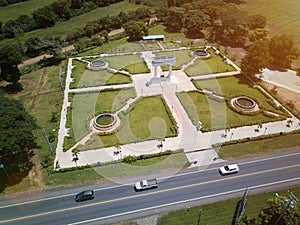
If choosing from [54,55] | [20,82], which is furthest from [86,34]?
[20,82]

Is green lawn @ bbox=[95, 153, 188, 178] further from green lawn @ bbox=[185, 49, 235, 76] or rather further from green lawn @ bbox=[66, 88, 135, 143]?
green lawn @ bbox=[185, 49, 235, 76]

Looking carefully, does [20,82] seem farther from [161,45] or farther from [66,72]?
[161,45]

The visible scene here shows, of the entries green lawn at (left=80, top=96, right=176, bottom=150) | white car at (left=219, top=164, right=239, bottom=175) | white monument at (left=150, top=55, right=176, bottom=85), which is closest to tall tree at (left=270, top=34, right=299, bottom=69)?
white monument at (left=150, top=55, right=176, bottom=85)

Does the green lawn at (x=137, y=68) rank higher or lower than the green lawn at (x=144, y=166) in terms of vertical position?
higher

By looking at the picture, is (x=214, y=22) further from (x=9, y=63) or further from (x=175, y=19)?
(x=9, y=63)

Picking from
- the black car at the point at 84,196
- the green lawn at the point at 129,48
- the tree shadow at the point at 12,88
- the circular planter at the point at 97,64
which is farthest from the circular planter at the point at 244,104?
the tree shadow at the point at 12,88

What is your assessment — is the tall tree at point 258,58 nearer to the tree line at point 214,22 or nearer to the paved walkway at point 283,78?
the paved walkway at point 283,78

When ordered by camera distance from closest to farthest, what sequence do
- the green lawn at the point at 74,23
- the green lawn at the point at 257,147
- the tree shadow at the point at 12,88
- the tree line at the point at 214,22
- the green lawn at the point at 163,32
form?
1. the green lawn at the point at 257,147
2. the tree shadow at the point at 12,88
3. the tree line at the point at 214,22
4. the green lawn at the point at 163,32
5. the green lawn at the point at 74,23
